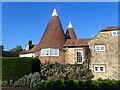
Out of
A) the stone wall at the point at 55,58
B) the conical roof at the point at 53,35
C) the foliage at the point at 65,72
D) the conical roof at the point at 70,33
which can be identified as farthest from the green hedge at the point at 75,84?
the conical roof at the point at 70,33

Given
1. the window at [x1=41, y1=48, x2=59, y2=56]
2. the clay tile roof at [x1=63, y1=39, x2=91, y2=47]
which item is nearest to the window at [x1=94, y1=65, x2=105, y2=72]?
the clay tile roof at [x1=63, y1=39, x2=91, y2=47]

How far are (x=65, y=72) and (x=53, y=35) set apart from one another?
7.43 m

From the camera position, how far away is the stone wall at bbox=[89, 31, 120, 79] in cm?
1862

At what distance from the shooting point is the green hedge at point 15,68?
15953 mm

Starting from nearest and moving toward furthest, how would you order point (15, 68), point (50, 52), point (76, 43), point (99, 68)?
point (15, 68), point (99, 68), point (50, 52), point (76, 43)

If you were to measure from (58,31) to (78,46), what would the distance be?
5142mm

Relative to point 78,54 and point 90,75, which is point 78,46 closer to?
point 78,54

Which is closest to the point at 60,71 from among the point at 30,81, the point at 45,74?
the point at 45,74

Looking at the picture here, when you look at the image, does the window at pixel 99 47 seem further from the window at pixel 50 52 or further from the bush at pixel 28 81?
the bush at pixel 28 81

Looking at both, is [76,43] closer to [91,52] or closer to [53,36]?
[91,52]

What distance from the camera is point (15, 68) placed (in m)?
16.2

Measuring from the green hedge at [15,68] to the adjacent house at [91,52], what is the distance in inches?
171

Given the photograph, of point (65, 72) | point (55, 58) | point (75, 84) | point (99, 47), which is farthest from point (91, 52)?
point (75, 84)

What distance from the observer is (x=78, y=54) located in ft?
67.5
